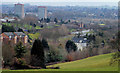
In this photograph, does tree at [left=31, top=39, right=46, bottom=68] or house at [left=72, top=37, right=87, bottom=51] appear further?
house at [left=72, top=37, right=87, bottom=51]

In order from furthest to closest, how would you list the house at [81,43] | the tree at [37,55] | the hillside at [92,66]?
the house at [81,43], the tree at [37,55], the hillside at [92,66]

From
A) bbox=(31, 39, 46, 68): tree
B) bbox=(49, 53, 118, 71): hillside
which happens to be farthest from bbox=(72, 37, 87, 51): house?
bbox=(31, 39, 46, 68): tree

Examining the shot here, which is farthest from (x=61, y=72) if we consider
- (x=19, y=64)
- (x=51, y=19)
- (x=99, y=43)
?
(x=51, y=19)

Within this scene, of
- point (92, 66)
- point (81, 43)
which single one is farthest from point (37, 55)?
point (81, 43)

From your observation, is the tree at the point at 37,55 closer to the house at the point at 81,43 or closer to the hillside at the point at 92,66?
the hillside at the point at 92,66

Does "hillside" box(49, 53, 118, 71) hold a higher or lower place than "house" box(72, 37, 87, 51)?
higher

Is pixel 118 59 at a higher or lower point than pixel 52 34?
higher

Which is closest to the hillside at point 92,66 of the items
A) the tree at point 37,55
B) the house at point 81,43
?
the tree at point 37,55

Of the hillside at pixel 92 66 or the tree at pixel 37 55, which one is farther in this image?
the tree at pixel 37 55

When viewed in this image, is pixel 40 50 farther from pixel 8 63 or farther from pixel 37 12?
pixel 37 12

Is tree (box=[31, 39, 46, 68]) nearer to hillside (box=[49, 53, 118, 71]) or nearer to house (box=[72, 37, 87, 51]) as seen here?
hillside (box=[49, 53, 118, 71])

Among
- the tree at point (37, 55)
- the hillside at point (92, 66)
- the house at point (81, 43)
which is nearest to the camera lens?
the hillside at point (92, 66)
